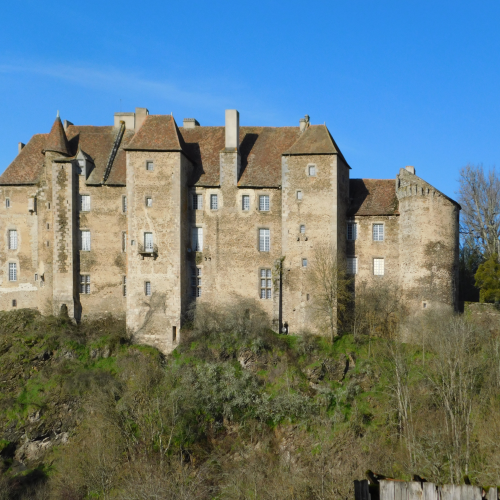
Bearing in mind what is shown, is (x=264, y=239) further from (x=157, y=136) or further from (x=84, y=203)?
(x=84, y=203)

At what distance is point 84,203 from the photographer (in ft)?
131

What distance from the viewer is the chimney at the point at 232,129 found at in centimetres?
3978

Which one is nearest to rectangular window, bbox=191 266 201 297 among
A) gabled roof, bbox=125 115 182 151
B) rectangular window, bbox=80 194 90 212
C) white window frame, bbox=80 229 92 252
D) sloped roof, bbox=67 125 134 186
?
white window frame, bbox=80 229 92 252

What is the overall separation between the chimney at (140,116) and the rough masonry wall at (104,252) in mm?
4671

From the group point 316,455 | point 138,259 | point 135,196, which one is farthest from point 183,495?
point 135,196

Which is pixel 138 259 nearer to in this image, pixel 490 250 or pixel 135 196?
pixel 135 196

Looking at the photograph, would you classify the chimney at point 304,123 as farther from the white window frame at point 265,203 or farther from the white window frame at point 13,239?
the white window frame at point 13,239

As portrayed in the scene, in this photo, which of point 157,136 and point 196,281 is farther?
point 196,281

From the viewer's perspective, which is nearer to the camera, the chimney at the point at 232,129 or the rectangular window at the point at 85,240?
the chimney at the point at 232,129

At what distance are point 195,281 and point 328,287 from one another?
27.4ft

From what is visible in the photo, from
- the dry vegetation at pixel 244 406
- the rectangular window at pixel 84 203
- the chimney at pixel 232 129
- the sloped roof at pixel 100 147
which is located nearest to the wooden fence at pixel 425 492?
the dry vegetation at pixel 244 406

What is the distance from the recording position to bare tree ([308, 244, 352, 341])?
37125 mm

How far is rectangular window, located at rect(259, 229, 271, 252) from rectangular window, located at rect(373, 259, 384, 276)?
6681 millimetres

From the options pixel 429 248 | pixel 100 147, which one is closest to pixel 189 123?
pixel 100 147
